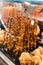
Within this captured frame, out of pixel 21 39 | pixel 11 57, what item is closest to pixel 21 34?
pixel 21 39

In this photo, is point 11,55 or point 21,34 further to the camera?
point 11,55

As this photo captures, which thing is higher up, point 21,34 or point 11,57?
point 21,34

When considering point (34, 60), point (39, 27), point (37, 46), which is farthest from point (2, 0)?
point (34, 60)

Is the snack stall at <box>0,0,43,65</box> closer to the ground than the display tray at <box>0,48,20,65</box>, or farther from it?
farther from it

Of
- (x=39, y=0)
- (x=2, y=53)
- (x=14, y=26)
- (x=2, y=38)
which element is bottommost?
(x=2, y=53)

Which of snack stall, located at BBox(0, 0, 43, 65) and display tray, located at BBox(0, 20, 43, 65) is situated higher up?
snack stall, located at BBox(0, 0, 43, 65)

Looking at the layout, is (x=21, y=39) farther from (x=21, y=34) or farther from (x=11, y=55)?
(x=11, y=55)

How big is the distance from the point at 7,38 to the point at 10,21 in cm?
17

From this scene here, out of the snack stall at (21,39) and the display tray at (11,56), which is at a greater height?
the snack stall at (21,39)

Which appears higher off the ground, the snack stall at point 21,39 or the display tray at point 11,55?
the snack stall at point 21,39

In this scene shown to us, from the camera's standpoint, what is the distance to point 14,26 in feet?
4.96

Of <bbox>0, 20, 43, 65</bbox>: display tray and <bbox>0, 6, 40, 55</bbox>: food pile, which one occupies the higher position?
<bbox>0, 6, 40, 55</bbox>: food pile

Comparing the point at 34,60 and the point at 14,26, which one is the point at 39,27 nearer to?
the point at 14,26

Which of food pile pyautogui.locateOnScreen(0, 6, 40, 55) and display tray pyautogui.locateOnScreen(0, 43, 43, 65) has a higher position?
food pile pyautogui.locateOnScreen(0, 6, 40, 55)
